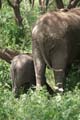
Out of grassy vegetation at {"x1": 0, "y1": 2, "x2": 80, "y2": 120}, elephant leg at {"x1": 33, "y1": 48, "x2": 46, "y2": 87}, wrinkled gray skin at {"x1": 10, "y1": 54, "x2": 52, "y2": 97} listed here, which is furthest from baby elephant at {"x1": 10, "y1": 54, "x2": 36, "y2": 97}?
grassy vegetation at {"x1": 0, "y1": 2, "x2": 80, "y2": 120}

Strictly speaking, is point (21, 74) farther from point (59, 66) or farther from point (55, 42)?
point (55, 42)

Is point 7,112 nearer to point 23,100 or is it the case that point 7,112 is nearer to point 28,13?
point 23,100

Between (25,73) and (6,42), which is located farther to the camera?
Result: (6,42)

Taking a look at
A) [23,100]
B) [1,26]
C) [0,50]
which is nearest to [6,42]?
[1,26]

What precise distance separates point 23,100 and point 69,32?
5.95 ft

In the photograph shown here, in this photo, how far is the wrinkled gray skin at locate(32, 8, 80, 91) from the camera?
669cm

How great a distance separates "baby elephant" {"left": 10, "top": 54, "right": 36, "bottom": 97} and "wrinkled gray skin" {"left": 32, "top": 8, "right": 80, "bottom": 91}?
0.13 metres

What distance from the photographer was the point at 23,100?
5.30 meters

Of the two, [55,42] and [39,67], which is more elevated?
[55,42]

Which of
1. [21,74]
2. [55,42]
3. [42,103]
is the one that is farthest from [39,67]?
[42,103]

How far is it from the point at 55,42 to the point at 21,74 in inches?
25.1

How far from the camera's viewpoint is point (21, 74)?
6.81 meters

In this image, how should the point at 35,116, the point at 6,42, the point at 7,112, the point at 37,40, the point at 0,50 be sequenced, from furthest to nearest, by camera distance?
the point at 6,42 → the point at 0,50 → the point at 37,40 → the point at 7,112 → the point at 35,116

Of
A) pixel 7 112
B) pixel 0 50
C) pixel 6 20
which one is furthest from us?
pixel 6 20
